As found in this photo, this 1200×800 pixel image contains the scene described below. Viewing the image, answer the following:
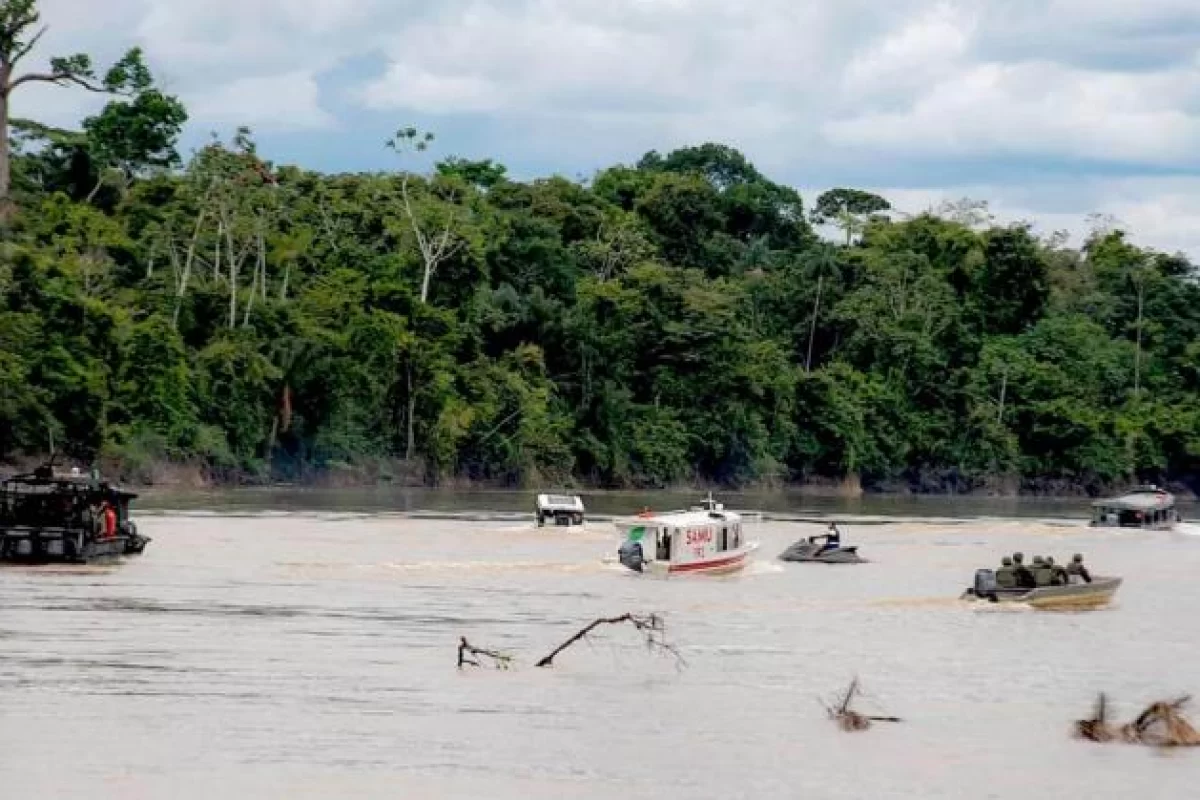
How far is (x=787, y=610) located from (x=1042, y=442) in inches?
3252

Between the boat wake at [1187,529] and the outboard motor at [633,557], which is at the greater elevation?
the boat wake at [1187,529]

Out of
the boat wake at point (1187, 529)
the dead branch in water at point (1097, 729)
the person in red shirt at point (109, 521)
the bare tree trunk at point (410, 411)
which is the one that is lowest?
the dead branch in water at point (1097, 729)

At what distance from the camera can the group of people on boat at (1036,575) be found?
48.4 meters

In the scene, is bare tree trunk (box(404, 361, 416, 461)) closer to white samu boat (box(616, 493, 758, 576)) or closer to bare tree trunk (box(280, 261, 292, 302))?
bare tree trunk (box(280, 261, 292, 302))

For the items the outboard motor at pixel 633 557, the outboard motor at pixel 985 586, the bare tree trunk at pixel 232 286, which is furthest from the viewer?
the bare tree trunk at pixel 232 286

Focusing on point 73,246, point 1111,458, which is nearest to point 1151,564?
point 73,246

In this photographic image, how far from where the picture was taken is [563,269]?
376ft

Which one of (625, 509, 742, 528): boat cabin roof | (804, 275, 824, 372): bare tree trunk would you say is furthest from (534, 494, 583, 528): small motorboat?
(804, 275, 824, 372): bare tree trunk

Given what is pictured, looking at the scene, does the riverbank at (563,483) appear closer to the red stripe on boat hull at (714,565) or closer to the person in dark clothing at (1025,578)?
the red stripe on boat hull at (714,565)

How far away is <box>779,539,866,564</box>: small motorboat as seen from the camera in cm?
6041

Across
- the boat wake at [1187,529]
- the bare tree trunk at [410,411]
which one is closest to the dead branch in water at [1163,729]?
the boat wake at [1187,529]

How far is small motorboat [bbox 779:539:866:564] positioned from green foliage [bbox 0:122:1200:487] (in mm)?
34585

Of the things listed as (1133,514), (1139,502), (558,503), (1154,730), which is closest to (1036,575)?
(1154,730)

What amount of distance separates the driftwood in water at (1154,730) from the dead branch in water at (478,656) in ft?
30.1
